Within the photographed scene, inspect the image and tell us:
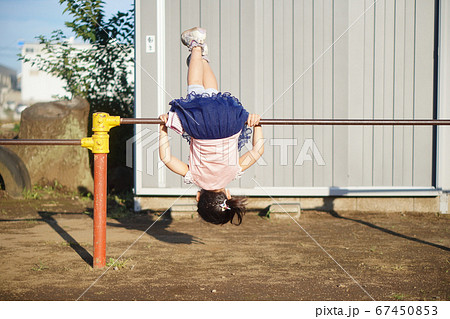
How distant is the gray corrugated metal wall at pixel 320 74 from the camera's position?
633 centimetres

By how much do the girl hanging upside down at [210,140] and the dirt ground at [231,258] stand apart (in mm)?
522

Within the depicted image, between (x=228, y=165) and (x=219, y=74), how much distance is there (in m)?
2.82

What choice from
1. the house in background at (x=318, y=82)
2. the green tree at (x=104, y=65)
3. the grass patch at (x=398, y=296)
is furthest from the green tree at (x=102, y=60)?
the grass patch at (x=398, y=296)

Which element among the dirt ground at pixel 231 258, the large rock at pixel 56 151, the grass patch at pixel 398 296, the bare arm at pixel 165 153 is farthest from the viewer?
the large rock at pixel 56 151

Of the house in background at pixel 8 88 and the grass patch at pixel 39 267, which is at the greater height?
the house in background at pixel 8 88

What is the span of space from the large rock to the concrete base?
1681 millimetres

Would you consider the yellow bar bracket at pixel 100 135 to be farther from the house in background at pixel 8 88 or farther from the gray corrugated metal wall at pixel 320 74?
the house in background at pixel 8 88

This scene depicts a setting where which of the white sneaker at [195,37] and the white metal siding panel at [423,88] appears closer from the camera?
the white sneaker at [195,37]

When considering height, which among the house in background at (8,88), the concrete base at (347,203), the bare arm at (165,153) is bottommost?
the concrete base at (347,203)

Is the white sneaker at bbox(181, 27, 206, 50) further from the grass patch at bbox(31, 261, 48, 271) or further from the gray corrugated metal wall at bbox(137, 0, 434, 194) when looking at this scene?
the gray corrugated metal wall at bbox(137, 0, 434, 194)

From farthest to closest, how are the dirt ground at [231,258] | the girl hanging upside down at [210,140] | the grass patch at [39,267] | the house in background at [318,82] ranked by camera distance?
the house in background at [318,82] → the grass patch at [39,267] → the girl hanging upside down at [210,140] → the dirt ground at [231,258]

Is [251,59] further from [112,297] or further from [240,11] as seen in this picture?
[112,297]

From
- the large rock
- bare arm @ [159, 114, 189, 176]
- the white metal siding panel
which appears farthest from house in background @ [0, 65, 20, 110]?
the white metal siding panel

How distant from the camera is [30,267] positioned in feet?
12.9
